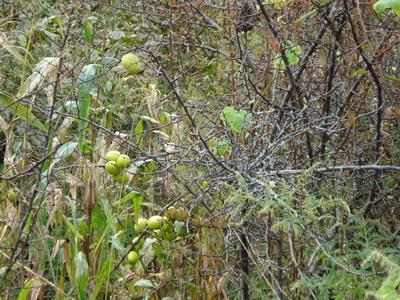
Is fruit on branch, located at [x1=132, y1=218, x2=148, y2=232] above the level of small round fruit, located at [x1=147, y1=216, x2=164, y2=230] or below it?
below

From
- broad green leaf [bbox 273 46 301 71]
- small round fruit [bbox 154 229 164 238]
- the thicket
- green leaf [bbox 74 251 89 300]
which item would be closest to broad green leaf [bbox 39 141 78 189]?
the thicket

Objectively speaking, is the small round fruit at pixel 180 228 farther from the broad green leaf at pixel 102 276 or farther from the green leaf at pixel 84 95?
the green leaf at pixel 84 95

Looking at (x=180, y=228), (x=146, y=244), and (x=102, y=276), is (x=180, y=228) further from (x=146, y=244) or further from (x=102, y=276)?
(x=102, y=276)

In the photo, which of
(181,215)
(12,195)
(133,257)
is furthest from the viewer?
(12,195)

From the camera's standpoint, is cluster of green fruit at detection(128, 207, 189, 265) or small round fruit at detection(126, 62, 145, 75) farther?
small round fruit at detection(126, 62, 145, 75)

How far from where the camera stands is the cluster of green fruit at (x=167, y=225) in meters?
2.30

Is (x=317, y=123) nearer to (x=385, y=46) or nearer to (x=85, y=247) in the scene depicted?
(x=385, y=46)

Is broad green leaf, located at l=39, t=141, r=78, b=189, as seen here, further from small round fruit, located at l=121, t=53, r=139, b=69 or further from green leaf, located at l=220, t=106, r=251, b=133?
green leaf, located at l=220, t=106, r=251, b=133

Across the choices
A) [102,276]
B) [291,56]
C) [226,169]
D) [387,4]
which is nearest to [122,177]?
[102,276]

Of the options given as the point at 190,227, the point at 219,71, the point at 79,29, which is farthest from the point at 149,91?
the point at 79,29

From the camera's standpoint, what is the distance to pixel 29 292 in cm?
248

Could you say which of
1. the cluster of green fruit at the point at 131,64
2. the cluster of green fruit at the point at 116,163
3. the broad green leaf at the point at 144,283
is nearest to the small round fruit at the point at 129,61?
the cluster of green fruit at the point at 131,64

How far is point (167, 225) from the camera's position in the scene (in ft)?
7.68

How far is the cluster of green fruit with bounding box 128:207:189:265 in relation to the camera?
2301mm
